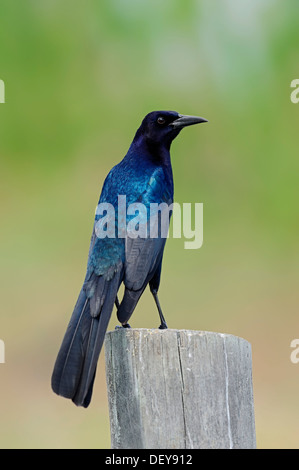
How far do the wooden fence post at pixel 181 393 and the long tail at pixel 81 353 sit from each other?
8.2 inches

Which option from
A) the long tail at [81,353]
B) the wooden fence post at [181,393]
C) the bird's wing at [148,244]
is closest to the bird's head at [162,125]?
the bird's wing at [148,244]

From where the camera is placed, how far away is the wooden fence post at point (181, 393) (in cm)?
269

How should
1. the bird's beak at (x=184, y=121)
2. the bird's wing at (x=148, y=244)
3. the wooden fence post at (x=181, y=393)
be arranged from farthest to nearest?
the bird's beak at (x=184, y=121) → the bird's wing at (x=148, y=244) → the wooden fence post at (x=181, y=393)

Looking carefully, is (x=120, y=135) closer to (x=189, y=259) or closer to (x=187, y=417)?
(x=189, y=259)

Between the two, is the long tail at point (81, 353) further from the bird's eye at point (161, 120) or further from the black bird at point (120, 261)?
the bird's eye at point (161, 120)

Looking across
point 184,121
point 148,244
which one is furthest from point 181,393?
point 184,121

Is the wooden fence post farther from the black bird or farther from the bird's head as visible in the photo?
the bird's head

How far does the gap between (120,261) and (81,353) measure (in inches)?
29.1

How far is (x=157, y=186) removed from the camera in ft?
13.6

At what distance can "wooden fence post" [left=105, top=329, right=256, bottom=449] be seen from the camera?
2.69 metres

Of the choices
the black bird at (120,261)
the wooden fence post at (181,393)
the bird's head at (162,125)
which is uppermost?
the bird's head at (162,125)

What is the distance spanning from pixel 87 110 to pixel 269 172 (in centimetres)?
305

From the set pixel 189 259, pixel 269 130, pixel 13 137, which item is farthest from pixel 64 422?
pixel 269 130

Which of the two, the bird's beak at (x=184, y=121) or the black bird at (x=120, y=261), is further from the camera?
the bird's beak at (x=184, y=121)
